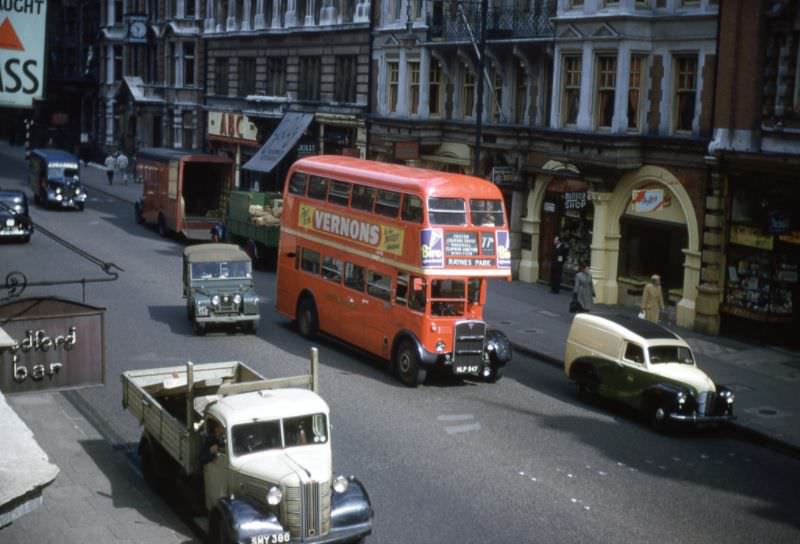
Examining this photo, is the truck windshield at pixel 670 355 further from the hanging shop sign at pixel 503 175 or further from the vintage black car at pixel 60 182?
the vintage black car at pixel 60 182

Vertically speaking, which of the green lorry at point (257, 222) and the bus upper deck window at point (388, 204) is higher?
the bus upper deck window at point (388, 204)

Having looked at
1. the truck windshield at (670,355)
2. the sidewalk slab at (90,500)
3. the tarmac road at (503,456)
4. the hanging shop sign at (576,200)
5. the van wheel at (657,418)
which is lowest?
the sidewalk slab at (90,500)

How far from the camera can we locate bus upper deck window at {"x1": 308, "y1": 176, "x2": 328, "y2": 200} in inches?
1101

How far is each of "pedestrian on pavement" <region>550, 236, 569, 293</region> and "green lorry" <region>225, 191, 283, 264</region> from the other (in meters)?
9.51

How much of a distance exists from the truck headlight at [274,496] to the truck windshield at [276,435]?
2.82ft

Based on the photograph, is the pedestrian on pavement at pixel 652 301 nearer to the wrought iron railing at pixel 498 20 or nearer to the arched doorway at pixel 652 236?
the arched doorway at pixel 652 236

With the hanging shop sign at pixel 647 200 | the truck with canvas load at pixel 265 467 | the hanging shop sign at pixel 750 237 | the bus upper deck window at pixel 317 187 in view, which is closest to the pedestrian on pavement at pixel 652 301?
the hanging shop sign at pixel 750 237

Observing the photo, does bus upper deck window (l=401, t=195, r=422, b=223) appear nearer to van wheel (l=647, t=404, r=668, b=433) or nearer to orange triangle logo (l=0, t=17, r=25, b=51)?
van wheel (l=647, t=404, r=668, b=433)

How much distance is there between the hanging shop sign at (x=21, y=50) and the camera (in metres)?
10.1

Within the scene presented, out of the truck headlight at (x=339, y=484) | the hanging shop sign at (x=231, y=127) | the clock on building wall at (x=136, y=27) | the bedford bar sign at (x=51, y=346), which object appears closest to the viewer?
the bedford bar sign at (x=51, y=346)

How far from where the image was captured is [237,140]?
58.2 meters

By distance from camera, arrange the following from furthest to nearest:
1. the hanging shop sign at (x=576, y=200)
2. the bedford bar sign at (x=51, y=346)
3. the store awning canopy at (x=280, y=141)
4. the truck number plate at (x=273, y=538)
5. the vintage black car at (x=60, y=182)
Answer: the vintage black car at (x=60, y=182)
the store awning canopy at (x=280, y=141)
the hanging shop sign at (x=576, y=200)
the bedford bar sign at (x=51, y=346)
the truck number plate at (x=273, y=538)

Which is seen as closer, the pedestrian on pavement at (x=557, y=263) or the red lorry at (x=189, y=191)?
the pedestrian on pavement at (x=557, y=263)

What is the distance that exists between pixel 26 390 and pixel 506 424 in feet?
33.7
